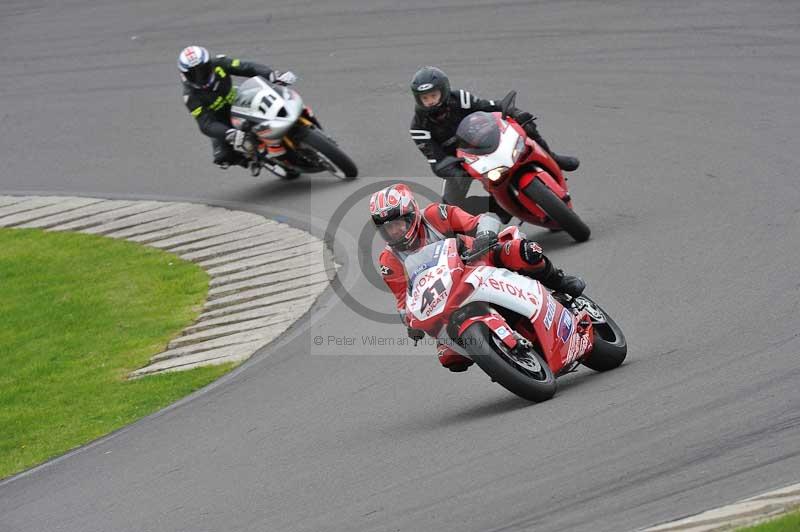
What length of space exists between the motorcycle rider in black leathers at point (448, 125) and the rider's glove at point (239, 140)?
356 centimetres

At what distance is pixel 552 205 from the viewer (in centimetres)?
1128

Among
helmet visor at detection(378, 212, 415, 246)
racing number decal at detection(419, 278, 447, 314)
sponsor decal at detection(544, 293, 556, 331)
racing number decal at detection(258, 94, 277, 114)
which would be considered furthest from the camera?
racing number decal at detection(258, 94, 277, 114)

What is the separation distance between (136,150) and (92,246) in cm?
346

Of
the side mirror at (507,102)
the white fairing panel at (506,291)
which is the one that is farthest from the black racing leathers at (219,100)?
the white fairing panel at (506,291)

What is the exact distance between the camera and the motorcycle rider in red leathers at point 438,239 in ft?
26.0

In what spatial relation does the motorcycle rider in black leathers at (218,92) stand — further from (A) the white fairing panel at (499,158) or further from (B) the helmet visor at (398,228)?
(B) the helmet visor at (398,228)

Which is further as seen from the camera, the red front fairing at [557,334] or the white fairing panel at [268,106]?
the white fairing panel at [268,106]

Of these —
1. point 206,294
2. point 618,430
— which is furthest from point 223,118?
point 618,430

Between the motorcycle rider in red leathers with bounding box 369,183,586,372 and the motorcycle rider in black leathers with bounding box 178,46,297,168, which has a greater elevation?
the motorcycle rider in red leathers with bounding box 369,183,586,372

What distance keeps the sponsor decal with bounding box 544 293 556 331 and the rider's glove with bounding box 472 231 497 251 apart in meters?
0.54

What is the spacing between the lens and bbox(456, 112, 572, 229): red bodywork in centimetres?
1138

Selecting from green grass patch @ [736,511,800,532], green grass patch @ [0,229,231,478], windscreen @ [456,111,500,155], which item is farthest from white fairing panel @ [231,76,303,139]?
green grass patch @ [736,511,800,532]

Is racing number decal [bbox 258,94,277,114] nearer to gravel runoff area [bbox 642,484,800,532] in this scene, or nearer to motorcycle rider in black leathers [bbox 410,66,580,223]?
motorcycle rider in black leathers [bbox 410,66,580,223]

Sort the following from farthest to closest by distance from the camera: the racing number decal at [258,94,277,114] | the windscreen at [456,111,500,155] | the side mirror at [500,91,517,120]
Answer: the racing number decal at [258,94,277,114] < the side mirror at [500,91,517,120] < the windscreen at [456,111,500,155]
